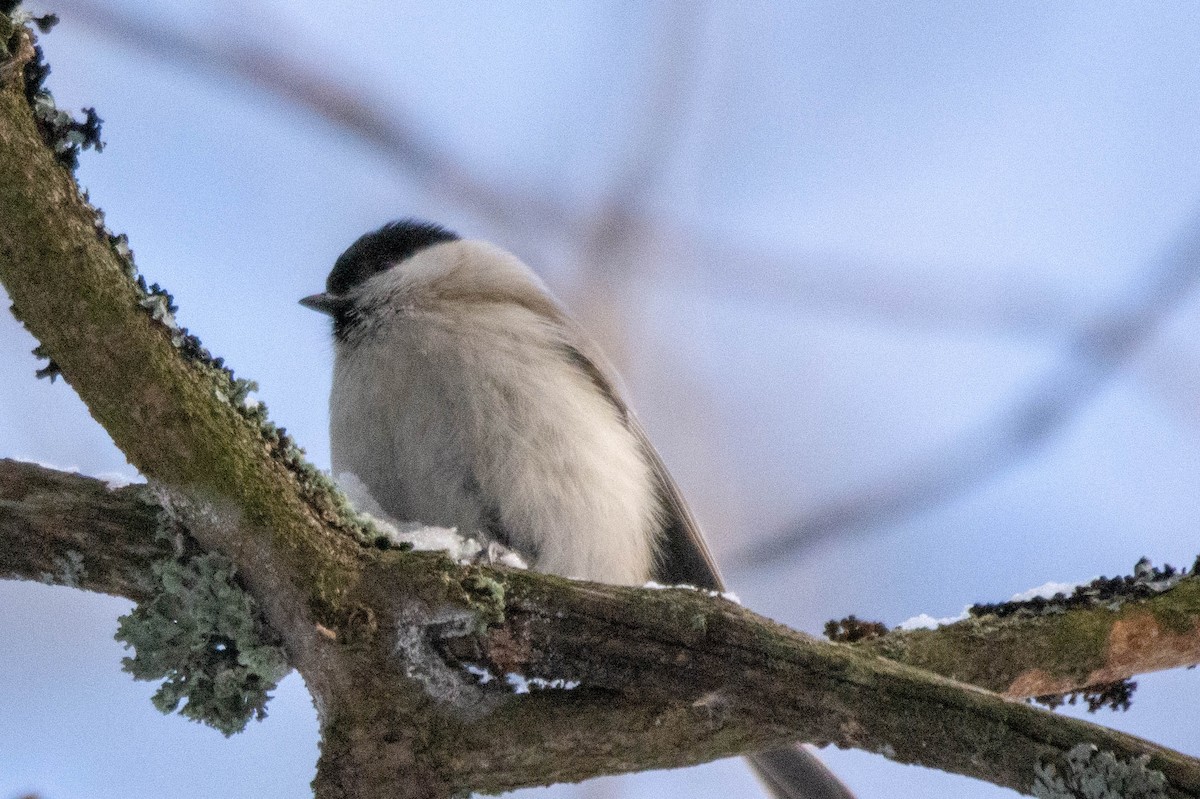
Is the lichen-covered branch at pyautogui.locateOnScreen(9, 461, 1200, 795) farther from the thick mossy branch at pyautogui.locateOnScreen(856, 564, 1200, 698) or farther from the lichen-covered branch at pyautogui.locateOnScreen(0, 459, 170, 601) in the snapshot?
the thick mossy branch at pyautogui.locateOnScreen(856, 564, 1200, 698)

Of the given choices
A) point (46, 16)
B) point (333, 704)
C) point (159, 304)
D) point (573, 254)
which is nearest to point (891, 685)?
point (333, 704)

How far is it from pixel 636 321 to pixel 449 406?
1.34 metres

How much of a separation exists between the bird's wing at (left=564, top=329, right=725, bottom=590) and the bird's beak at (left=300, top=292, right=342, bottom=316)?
0.73 m

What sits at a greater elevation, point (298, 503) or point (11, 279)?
point (11, 279)

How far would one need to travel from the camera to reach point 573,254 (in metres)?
3.74

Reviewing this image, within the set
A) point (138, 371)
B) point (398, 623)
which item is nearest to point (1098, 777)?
point (398, 623)

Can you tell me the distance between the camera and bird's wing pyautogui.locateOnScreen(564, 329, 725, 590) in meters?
2.98

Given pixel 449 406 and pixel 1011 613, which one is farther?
pixel 449 406

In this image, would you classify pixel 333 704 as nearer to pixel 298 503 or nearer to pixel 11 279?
pixel 298 503

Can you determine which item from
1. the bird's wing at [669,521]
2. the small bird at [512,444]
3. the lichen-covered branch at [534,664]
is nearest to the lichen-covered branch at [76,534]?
the lichen-covered branch at [534,664]

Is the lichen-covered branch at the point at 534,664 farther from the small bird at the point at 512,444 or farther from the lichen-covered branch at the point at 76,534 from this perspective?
the small bird at the point at 512,444

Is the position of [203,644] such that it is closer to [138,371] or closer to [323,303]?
[138,371]

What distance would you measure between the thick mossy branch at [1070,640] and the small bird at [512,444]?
0.66 metres

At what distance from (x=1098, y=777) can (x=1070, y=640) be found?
0.73 meters
